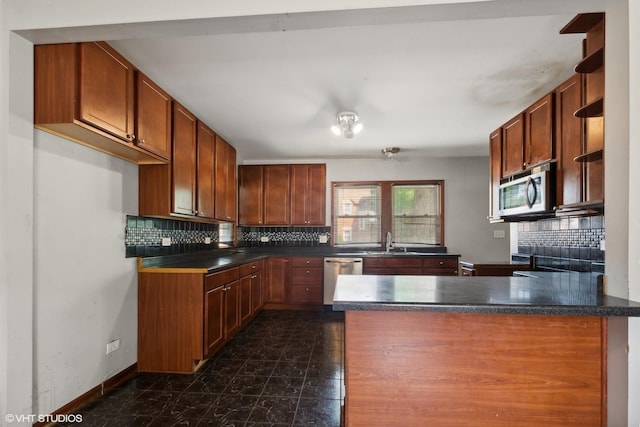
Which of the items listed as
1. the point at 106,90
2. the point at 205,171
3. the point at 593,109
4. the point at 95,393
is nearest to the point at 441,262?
the point at 593,109

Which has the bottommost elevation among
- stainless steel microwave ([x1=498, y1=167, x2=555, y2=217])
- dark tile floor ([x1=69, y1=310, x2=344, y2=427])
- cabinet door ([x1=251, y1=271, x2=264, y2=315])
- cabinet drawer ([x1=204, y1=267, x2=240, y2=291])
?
dark tile floor ([x1=69, y1=310, x2=344, y2=427])

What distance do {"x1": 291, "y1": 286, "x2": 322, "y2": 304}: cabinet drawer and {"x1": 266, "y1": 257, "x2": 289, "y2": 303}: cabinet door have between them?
0.13 meters

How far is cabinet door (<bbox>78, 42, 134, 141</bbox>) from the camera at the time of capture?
1.69 m

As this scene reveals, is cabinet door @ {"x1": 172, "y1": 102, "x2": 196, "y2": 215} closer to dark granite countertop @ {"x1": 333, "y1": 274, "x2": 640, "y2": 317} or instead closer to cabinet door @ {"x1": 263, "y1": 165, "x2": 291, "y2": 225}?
dark granite countertop @ {"x1": 333, "y1": 274, "x2": 640, "y2": 317}

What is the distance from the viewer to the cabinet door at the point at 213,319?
2.55 meters

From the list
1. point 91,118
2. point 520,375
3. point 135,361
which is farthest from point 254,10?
point 135,361

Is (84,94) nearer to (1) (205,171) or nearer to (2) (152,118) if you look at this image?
(2) (152,118)

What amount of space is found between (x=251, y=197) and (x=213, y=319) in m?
2.54

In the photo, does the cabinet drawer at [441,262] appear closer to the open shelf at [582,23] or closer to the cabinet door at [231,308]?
the cabinet door at [231,308]

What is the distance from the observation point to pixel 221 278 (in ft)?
9.32

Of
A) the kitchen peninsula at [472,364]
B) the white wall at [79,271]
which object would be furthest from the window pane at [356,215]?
the kitchen peninsula at [472,364]

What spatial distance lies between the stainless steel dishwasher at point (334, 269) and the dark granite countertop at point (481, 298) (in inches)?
102

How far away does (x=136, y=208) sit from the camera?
2545 mm

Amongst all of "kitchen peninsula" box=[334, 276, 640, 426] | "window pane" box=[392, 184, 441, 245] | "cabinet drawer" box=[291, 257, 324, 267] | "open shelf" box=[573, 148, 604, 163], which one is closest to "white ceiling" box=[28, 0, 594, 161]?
"open shelf" box=[573, 148, 604, 163]
